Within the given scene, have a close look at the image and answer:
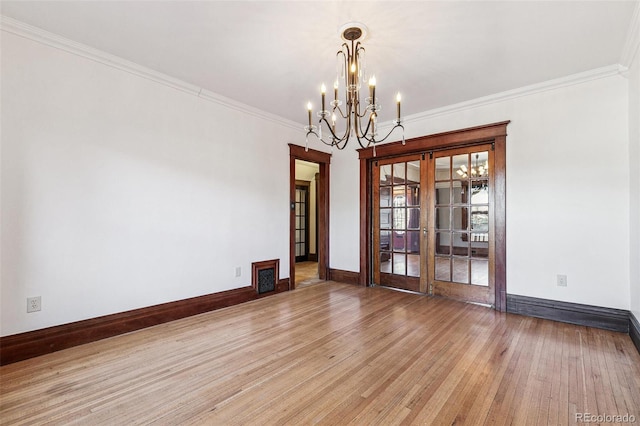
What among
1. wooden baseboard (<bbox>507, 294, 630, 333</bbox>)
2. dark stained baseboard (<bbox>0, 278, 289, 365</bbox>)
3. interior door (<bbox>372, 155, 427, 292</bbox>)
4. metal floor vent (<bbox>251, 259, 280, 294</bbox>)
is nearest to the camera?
dark stained baseboard (<bbox>0, 278, 289, 365</bbox>)

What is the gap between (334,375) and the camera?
2.15 metres

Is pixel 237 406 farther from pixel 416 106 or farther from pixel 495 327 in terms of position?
pixel 416 106

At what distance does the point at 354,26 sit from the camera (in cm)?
230

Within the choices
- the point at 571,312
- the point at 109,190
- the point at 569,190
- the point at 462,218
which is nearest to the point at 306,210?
the point at 462,218

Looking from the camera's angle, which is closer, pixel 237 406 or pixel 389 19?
pixel 237 406

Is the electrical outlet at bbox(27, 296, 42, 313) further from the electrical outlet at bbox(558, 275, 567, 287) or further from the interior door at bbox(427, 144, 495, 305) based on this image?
the electrical outlet at bbox(558, 275, 567, 287)

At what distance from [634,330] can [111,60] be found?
550cm

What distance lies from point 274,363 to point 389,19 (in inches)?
111

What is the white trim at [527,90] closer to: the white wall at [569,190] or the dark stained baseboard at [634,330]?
the white wall at [569,190]

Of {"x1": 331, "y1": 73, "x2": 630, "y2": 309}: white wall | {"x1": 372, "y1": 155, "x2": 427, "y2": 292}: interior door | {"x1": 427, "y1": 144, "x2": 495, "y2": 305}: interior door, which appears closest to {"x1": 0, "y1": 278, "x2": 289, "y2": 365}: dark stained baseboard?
{"x1": 372, "y1": 155, "x2": 427, "y2": 292}: interior door

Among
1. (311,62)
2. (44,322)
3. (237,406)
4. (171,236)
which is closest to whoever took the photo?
(237,406)

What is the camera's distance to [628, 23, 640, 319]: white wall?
258cm

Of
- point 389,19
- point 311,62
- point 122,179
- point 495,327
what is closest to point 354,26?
point 389,19

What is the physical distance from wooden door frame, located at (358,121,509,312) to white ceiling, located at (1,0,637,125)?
2.08 ft
